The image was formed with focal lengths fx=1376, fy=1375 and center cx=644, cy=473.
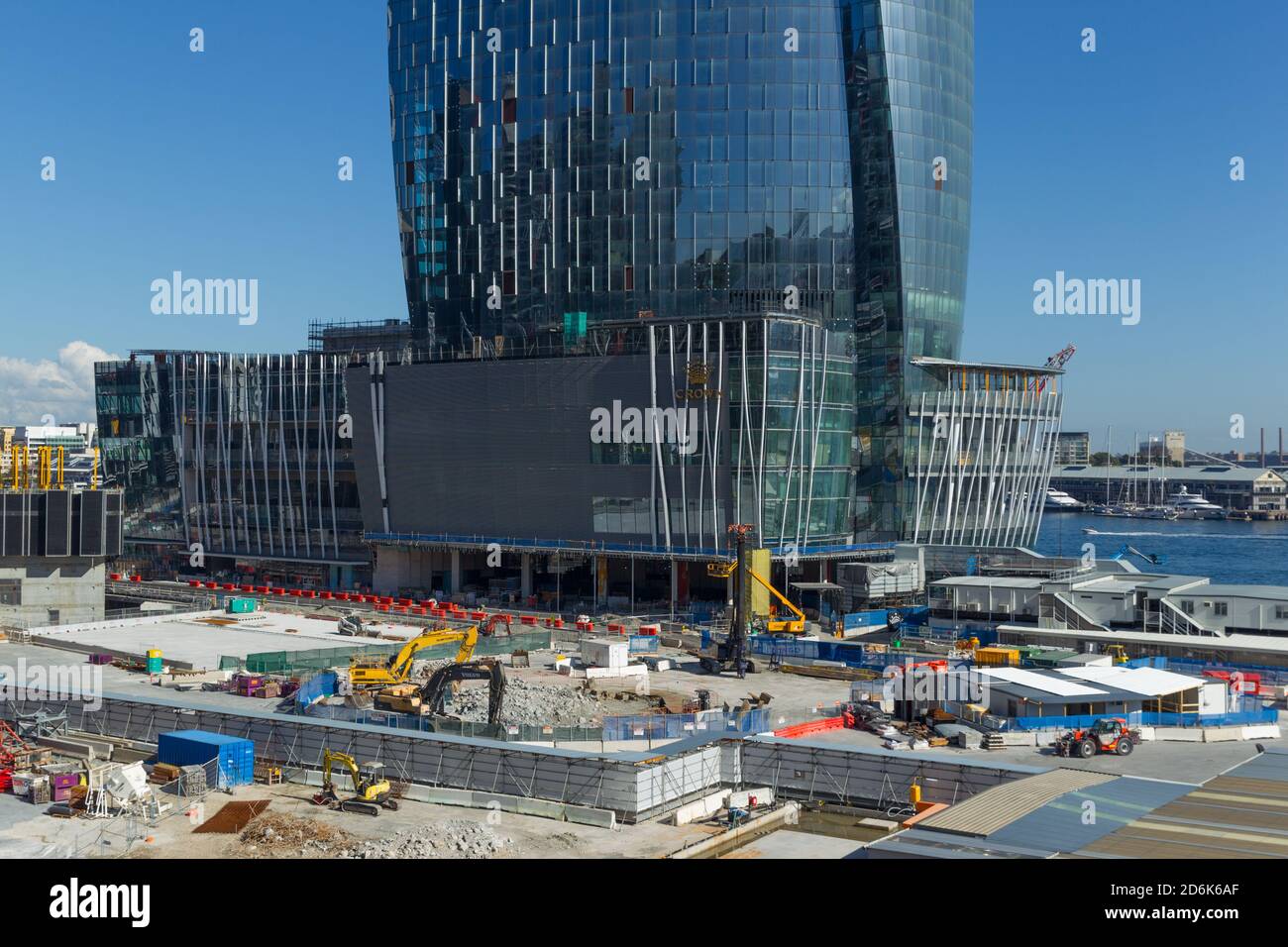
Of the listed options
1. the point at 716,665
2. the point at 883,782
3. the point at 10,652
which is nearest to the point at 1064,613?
the point at 716,665

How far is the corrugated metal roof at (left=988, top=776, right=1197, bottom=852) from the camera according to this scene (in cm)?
3375

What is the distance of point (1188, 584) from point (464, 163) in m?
68.2

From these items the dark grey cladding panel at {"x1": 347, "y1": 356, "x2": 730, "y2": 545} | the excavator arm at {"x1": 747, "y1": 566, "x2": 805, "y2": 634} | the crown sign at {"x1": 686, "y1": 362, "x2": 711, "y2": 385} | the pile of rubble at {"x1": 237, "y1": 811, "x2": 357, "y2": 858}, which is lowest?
the pile of rubble at {"x1": 237, "y1": 811, "x2": 357, "y2": 858}

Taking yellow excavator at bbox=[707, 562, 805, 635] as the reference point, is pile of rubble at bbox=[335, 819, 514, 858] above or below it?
below

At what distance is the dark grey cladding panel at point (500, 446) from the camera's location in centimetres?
10012

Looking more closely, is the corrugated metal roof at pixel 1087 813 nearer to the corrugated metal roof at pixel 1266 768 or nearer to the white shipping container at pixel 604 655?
the corrugated metal roof at pixel 1266 768

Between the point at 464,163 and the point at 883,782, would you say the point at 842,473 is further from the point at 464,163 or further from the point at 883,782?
the point at 883,782

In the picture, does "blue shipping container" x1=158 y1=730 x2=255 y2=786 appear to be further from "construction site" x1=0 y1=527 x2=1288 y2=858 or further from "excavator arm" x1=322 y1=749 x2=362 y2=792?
"excavator arm" x1=322 y1=749 x2=362 y2=792

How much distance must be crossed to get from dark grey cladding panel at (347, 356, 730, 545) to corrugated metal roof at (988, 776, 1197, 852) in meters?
58.3

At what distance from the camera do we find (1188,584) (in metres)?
83.8

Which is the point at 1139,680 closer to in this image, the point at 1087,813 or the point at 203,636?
the point at 1087,813

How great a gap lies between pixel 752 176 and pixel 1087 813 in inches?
3080

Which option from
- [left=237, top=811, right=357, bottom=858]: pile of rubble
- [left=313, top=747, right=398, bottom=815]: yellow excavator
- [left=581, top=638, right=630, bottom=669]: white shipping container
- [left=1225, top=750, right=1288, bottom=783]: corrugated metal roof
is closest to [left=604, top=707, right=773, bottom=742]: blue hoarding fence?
[left=313, top=747, right=398, bottom=815]: yellow excavator
